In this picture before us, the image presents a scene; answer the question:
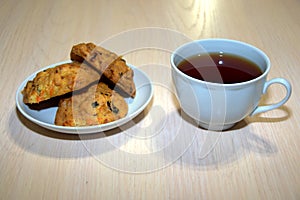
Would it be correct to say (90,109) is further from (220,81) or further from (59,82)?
(220,81)

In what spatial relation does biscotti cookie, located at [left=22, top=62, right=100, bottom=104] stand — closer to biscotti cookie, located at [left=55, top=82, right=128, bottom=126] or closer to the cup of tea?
biscotti cookie, located at [left=55, top=82, right=128, bottom=126]

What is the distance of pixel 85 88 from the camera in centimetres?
65

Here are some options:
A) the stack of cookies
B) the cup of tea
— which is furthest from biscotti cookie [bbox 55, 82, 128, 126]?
the cup of tea

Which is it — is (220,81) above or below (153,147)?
above

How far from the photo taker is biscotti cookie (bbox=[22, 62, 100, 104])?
626 millimetres

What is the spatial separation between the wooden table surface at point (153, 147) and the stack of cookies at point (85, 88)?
0.04 metres

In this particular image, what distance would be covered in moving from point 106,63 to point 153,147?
19cm

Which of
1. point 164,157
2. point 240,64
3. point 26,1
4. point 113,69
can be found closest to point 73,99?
point 113,69

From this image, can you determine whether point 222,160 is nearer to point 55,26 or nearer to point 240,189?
point 240,189

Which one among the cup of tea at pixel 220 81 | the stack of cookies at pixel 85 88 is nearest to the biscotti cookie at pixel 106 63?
the stack of cookies at pixel 85 88

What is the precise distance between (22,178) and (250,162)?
388 millimetres

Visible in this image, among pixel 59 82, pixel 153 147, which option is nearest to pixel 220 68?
pixel 153 147

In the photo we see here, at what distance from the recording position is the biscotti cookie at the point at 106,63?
655 mm

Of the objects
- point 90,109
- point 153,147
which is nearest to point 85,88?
point 90,109
